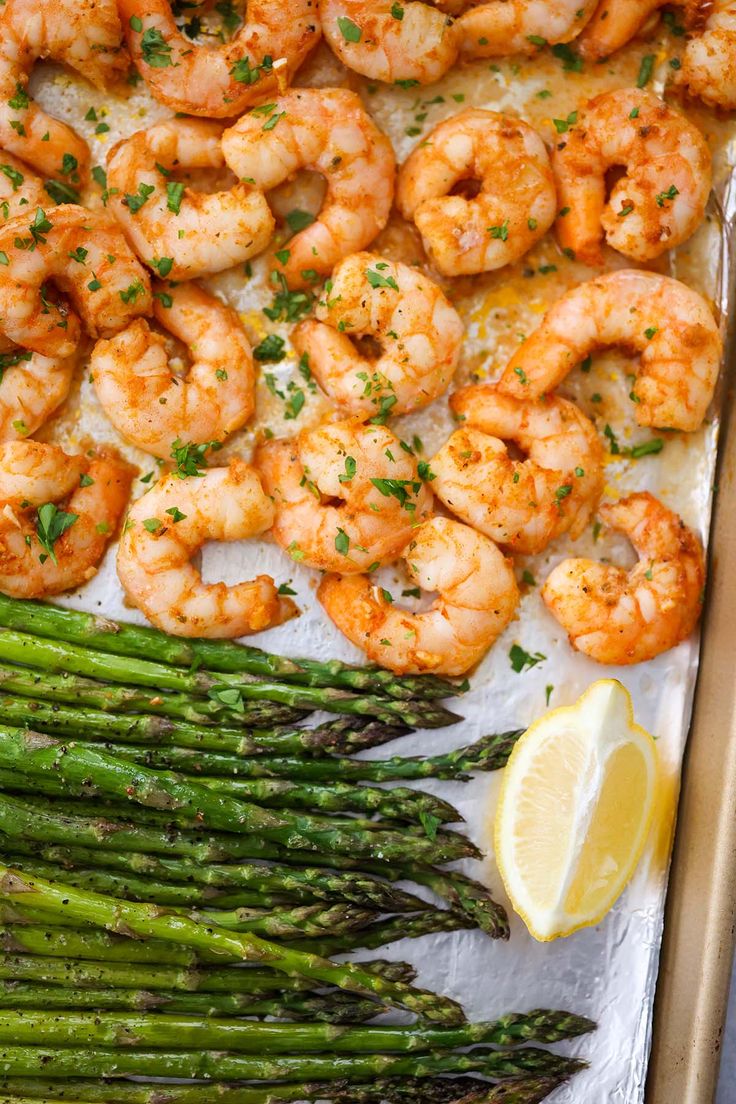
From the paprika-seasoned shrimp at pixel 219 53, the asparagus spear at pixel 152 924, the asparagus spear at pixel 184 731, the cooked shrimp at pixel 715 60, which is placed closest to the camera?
the asparagus spear at pixel 152 924

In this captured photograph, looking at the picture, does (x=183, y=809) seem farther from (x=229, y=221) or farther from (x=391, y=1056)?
(x=229, y=221)

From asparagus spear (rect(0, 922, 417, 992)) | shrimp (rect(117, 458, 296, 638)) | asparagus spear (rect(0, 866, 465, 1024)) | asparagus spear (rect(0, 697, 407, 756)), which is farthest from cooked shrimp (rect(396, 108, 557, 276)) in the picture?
asparagus spear (rect(0, 922, 417, 992))

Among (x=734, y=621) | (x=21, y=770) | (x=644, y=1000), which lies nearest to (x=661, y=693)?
(x=734, y=621)

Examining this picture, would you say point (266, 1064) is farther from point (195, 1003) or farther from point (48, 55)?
point (48, 55)

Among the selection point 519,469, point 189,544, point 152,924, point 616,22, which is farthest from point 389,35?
point 152,924

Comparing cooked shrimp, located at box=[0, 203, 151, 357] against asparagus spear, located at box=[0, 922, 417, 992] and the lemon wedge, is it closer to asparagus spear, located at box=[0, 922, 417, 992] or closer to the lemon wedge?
asparagus spear, located at box=[0, 922, 417, 992]

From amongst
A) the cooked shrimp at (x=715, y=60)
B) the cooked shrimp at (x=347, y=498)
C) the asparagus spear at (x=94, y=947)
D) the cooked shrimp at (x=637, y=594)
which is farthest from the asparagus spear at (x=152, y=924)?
the cooked shrimp at (x=715, y=60)

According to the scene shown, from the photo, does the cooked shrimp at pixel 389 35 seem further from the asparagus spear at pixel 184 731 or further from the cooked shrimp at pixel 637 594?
the asparagus spear at pixel 184 731
